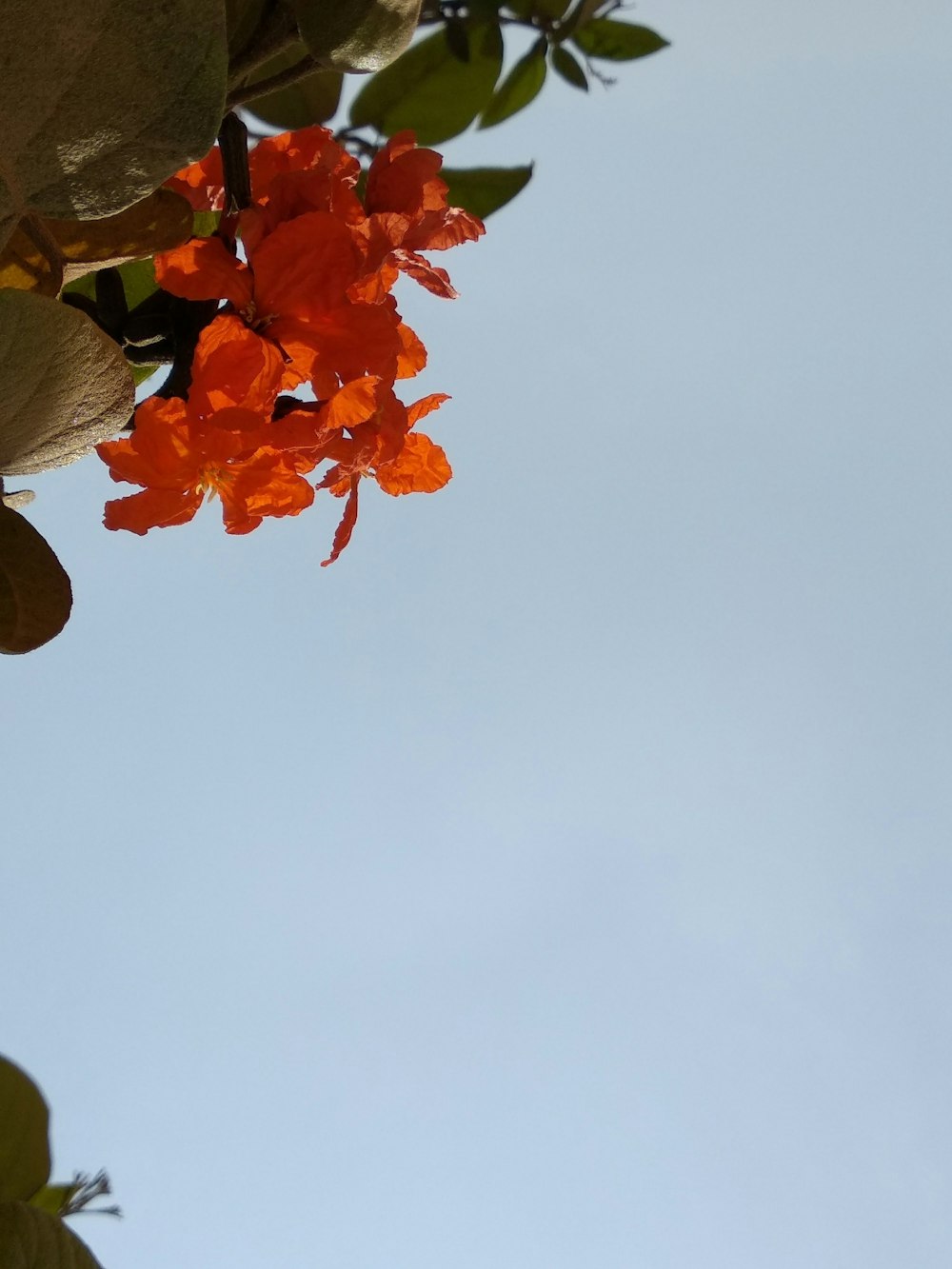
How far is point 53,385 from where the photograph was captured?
524mm

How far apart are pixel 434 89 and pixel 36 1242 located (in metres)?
0.90

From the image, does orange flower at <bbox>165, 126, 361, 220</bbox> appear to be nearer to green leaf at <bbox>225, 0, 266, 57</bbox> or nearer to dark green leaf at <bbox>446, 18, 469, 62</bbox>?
green leaf at <bbox>225, 0, 266, 57</bbox>

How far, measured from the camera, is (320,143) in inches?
29.2

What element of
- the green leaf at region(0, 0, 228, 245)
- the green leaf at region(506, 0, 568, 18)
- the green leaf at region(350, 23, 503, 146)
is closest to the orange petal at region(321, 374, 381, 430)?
the green leaf at region(0, 0, 228, 245)

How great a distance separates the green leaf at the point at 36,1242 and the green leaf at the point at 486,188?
2.54 ft

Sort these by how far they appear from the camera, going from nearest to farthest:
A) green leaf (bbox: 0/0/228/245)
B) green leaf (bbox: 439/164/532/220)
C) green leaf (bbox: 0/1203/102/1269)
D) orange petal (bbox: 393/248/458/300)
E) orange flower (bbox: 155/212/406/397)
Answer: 1. green leaf (bbox: 0/0/228/245)
2. green leaf (bbox: 0/1203/102/1269)
3. orange flower (bbox: 155/212/406/397)
4. orange petal (bbox: 393/248/458/300)
5. green leaf (bbox: 439/164/532/220)

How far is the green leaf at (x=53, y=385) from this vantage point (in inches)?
19.3

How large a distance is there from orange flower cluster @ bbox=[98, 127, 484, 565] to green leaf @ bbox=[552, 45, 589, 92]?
0.30 meters

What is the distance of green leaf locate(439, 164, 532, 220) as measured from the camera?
0.92 m

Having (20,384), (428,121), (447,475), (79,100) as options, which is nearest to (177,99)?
(79,100)

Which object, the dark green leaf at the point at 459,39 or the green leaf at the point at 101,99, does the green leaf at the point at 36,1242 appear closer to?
the green leaf at the point at 101,99

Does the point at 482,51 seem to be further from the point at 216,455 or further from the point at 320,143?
the point at 216,455

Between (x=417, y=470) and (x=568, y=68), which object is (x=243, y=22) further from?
(x=568, y=68)

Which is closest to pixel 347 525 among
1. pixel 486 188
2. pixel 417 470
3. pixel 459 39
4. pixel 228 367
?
pixel 417 470
